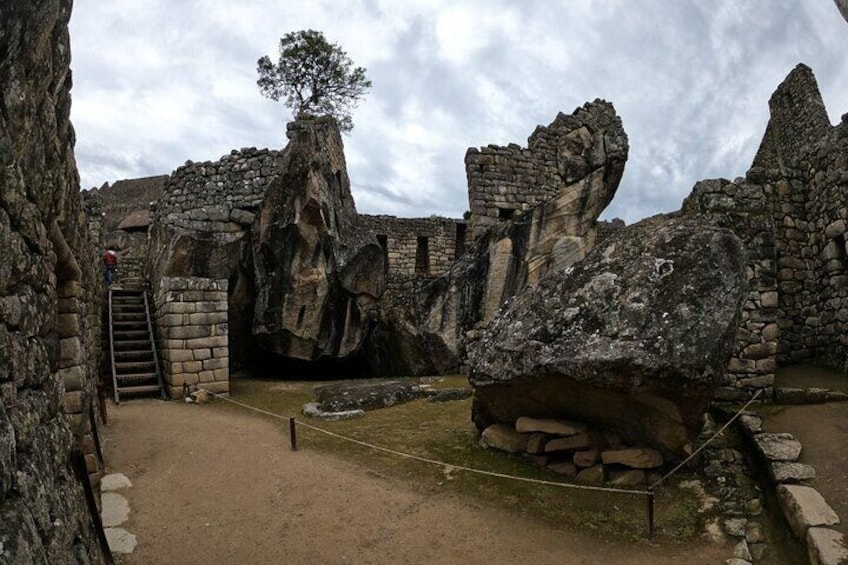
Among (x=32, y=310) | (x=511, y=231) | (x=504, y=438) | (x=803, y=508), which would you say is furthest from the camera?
(x=511, y=231)

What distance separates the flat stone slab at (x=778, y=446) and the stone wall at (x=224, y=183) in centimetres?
1263

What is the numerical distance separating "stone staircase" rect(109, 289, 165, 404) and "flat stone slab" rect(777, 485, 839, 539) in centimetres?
1033

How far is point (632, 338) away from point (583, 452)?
5.24ft

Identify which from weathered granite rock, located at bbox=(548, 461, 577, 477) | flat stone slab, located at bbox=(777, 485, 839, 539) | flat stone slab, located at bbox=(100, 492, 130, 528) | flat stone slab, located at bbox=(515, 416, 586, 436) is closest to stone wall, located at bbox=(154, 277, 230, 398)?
flat stone slab, located at bbox=(100, 492, 130, 528)

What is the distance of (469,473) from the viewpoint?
6418mm

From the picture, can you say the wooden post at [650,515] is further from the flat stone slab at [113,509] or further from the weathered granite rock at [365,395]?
the weathered granite rock at [365,395]

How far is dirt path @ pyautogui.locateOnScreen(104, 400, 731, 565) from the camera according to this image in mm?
4684

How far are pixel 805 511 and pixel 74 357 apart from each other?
7.28m

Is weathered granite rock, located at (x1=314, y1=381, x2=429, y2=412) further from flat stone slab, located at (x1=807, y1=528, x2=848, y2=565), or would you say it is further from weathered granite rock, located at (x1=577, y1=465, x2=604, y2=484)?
flat stone slab, located at (x1=807, y1=528, x2=848, y2=565)

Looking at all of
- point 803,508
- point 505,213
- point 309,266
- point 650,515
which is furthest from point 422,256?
point 803,508

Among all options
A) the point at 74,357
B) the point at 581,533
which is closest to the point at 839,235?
the point at 581,533

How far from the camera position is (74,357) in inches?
221

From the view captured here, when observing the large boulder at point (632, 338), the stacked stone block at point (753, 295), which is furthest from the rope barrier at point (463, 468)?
the stacked stone block at point (753, 295)

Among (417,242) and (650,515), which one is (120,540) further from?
(417,242)
